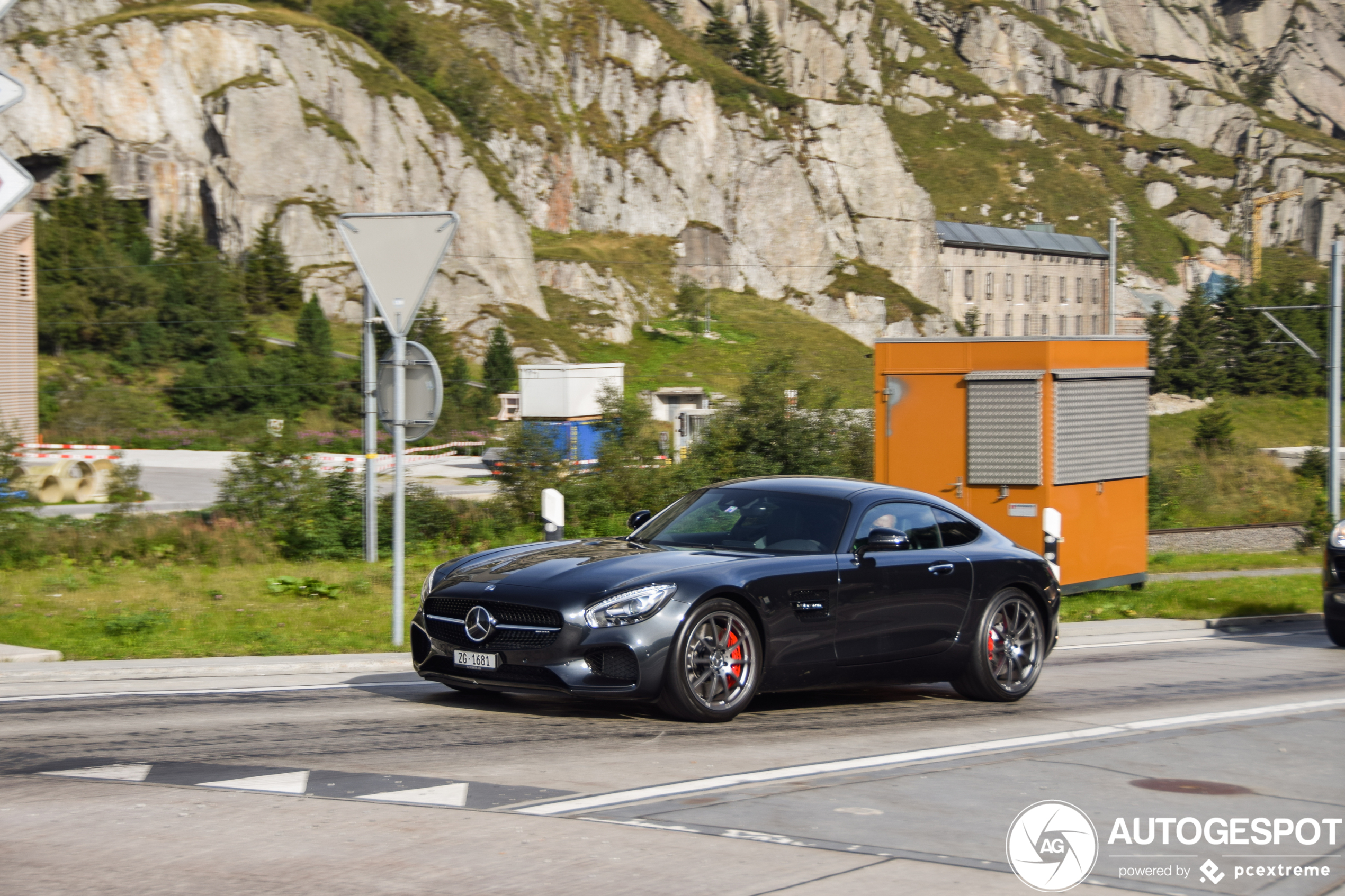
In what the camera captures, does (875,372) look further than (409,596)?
Yes

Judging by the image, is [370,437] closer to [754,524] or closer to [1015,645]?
[754,524]

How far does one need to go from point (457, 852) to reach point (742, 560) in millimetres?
3498

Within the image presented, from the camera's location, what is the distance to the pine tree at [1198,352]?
97500 mm

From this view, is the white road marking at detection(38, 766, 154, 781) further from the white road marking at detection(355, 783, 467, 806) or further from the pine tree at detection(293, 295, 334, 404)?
the pine tree at detection(293, 295, 334, 404)

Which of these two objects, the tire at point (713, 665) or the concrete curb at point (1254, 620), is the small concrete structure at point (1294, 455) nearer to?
the concrete curb at point (1254, 620)

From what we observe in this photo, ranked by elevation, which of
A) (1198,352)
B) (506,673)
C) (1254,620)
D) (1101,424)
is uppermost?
(1198,352)

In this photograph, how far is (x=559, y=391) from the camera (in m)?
46.9

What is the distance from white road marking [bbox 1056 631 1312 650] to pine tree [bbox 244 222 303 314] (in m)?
72.5

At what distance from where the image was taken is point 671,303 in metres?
107

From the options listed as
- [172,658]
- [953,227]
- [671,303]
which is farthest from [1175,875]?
[953,227]

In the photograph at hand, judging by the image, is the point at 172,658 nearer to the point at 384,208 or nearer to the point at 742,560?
the point at 742,560

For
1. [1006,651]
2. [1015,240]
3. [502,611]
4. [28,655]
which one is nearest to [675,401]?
[28,655]

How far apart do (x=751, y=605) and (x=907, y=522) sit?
5.70 feet

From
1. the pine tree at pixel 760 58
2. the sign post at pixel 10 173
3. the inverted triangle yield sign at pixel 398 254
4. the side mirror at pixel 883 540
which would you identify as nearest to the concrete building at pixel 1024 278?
the pine tree at pixel 760 58
